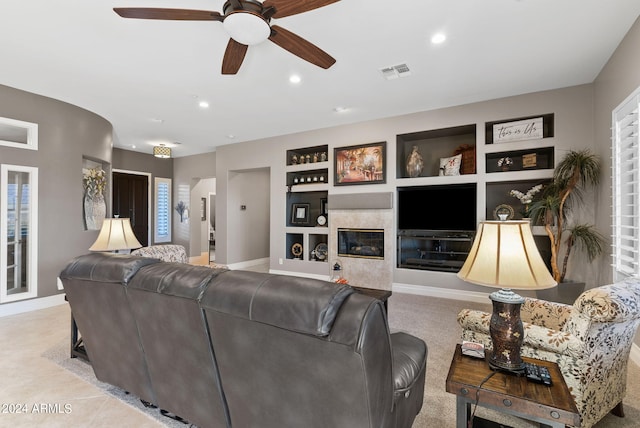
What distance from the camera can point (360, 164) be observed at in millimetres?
5344

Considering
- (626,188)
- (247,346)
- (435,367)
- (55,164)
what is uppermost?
(55,164)

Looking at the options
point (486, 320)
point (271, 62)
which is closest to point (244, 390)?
point (486, 320)

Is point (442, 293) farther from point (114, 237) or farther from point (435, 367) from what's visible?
point (114, 237)

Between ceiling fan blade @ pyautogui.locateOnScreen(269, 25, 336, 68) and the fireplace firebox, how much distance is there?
3.18 meters

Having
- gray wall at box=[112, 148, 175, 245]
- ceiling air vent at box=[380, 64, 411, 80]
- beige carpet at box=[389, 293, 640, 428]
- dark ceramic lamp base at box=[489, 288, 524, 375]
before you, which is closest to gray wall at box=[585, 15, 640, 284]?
beige carpet at box=[389, 293, 640, 428]

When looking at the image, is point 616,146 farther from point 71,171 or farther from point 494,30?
point 71,171

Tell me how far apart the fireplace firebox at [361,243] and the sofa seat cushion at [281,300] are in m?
4.01

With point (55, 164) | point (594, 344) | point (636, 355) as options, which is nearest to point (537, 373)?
point (594, 344)

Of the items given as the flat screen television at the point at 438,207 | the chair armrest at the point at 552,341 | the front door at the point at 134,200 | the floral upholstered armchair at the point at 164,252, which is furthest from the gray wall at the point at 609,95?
the front door at the point at 134,200

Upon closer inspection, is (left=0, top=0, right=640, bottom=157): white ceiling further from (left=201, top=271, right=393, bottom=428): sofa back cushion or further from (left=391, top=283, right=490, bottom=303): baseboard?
(left=391, top=283, right=490, bottom=303): baseboard

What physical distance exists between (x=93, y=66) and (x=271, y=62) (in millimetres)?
1953

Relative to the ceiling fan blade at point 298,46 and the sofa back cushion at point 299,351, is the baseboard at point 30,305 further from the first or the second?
the ceiling fan blade at point 298,46

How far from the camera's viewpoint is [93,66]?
10.8 feet

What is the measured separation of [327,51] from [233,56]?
979mm
